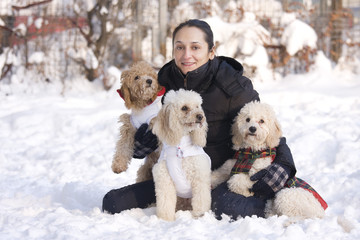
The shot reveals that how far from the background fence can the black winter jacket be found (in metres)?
5.73

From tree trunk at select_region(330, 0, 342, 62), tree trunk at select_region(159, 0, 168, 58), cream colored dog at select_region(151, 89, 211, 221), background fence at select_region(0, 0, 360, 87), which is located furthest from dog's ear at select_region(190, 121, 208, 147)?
tree trunk at select_region(330, 0, 342, 62)

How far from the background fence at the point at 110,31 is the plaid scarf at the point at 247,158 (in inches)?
240

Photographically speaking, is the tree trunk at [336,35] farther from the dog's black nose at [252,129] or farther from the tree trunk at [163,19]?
the dog's black nose at [252,129]

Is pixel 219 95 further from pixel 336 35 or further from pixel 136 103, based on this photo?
pixel 336 35

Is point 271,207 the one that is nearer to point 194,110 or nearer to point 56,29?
point 194,110

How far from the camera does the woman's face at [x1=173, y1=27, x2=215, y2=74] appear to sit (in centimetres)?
348

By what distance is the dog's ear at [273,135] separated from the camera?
326 centimetres

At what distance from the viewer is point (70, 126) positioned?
23.5ft

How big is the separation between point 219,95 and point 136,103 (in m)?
0.67

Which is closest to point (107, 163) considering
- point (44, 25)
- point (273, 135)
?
point (273, 135)

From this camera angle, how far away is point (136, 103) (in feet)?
11.7

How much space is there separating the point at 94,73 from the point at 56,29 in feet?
4.21

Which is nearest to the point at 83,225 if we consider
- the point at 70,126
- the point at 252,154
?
the point at 252,154

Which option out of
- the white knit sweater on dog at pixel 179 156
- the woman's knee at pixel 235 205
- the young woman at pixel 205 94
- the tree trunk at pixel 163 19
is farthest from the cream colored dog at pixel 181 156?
the tree trunk at pixel 163 19
